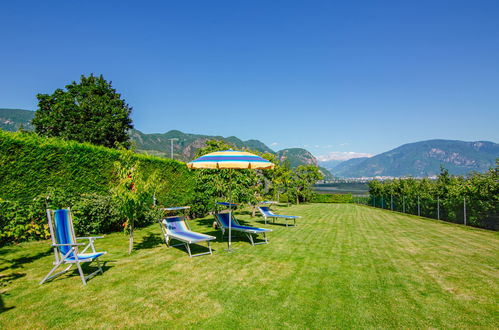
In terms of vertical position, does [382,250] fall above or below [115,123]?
below

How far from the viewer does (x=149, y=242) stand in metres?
7.93

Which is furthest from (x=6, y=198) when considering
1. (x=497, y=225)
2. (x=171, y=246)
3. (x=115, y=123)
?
(x=115, y=123)

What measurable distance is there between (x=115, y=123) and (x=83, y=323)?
29607 millimetres

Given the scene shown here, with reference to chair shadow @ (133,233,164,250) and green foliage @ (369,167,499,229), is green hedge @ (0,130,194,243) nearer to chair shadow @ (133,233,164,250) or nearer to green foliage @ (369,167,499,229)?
chair shadow @ (133,233,164,250)

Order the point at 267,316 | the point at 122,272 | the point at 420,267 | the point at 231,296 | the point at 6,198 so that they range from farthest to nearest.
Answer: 1. the point at 6,198
2. the point at 420,267
3. the point at 122,272
4. the point at 231,296
5. the point at 267,316

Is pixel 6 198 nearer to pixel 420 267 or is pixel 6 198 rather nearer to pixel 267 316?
pixel 267 316

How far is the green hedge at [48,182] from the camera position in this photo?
7.30m

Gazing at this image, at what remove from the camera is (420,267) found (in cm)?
588

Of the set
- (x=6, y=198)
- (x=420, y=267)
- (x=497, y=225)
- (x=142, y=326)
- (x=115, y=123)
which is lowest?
(x=497, y=225)

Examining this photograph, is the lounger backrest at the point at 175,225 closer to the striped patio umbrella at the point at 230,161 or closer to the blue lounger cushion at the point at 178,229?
the blue lounger cushion at the point at 178,229

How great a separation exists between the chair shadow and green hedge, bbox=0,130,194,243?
5.54 feet

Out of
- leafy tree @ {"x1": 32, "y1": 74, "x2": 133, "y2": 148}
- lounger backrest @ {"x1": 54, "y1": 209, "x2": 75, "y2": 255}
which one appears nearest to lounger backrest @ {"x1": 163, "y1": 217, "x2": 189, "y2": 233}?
lounger backrest @ {"x1": 54, "y1": 209, "x2": 75, "y2": 255}

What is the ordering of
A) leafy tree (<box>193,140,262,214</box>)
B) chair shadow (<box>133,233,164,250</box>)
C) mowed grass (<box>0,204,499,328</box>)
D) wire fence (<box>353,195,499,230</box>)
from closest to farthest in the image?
mowed grass (<box>0,204,499,328</box>)
chair shadow (<box>133,233,164,250</box>)
leafy tree (<box>193,140,262,214</box>)
wire fence (<box>353,195,499,230</box>)

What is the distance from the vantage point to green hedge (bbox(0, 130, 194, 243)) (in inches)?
287
